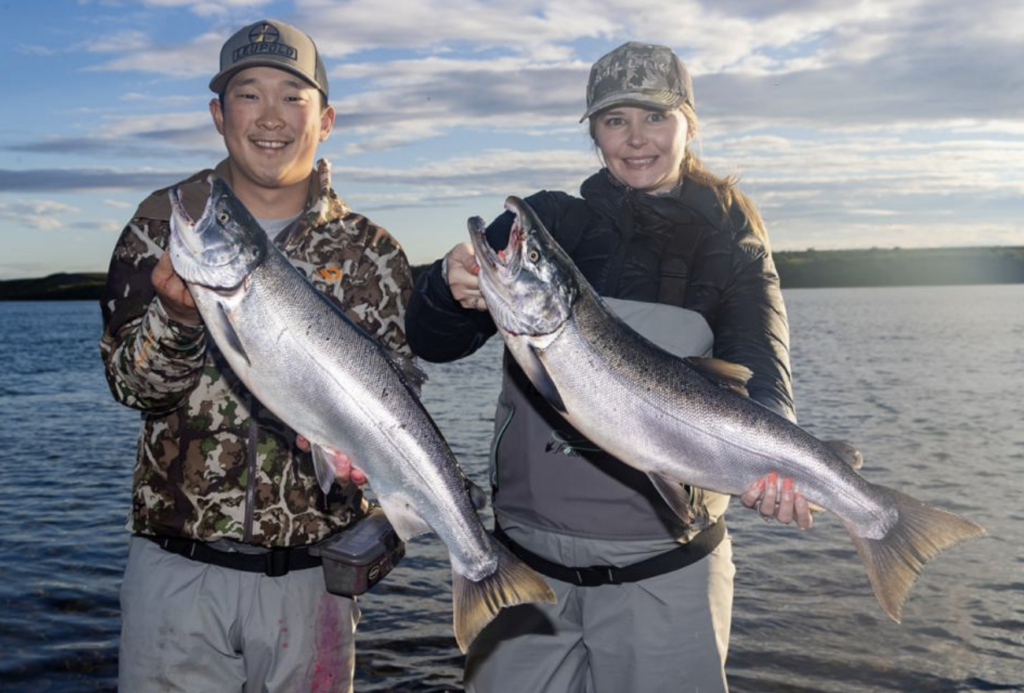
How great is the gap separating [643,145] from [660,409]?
5.11 ft

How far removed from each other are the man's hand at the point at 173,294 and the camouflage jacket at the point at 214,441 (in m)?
0.42

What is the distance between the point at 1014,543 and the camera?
45.1 feet

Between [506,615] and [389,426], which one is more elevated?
[389,426]

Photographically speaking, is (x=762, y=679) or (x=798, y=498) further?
(x=762, y=679)

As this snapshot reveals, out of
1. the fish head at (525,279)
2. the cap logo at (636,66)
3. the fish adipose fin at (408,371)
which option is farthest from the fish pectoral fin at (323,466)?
the cap logo at (636,66)

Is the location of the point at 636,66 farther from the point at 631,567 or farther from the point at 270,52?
the point at 631,567

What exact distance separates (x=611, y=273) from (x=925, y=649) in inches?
301

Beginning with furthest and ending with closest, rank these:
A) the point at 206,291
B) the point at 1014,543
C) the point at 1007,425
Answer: the point at 1007,425 → the point at 1014,543 → the point at 206,291

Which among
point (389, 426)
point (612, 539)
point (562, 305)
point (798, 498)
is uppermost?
point (562, 305)

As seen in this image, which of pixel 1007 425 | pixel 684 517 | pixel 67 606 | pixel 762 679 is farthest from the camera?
pixel 1007 425

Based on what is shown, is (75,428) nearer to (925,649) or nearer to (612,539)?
(925,649)

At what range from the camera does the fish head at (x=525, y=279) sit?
12.3 feet

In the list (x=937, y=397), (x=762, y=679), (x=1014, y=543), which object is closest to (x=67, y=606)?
(x=762, y=679)

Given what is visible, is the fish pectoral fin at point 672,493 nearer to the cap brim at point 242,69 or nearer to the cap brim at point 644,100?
the cap brim at point 644,100
